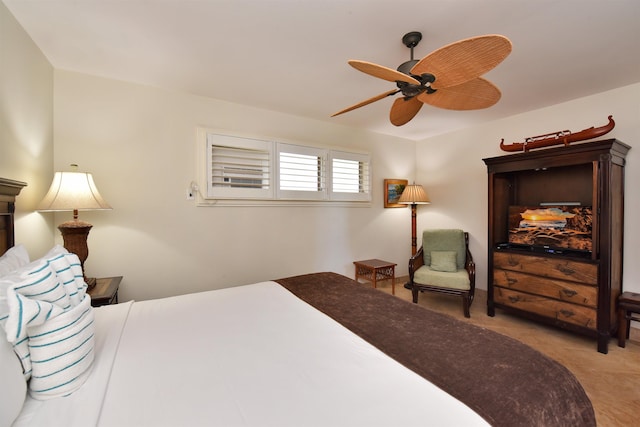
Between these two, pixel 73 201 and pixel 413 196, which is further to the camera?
pixel 413 196

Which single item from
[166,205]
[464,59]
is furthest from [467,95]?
[166,205]

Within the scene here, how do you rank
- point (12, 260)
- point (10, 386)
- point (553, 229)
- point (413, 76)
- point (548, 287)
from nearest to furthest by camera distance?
point (10, 386) → point (12, 260) → point (413, 76) → point (548, 287) → point (553, 229)

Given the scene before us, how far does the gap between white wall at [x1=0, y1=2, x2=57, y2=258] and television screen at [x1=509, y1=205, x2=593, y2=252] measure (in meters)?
4.28

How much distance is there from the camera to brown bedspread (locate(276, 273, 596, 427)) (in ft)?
2.70

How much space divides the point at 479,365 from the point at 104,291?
2.29 meters

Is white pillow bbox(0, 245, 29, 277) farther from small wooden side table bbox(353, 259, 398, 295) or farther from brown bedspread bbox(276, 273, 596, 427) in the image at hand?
small wooden side table bbox(353, 259, 398, 295)

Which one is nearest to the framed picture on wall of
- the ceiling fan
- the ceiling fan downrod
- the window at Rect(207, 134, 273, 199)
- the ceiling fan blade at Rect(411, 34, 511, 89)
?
the window at Rect(207, 134, 273, 199)

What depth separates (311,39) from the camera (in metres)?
1.79

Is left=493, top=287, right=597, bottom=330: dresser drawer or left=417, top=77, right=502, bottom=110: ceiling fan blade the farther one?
left=493, top=287, right=597, bottom=330: dresser drawer

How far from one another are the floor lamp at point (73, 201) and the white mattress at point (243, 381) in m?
0.78

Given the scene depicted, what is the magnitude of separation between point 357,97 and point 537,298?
8.91 ft

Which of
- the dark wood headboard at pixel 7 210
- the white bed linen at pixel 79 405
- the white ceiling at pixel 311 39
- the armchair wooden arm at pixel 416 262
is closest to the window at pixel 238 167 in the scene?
the white ceiling at pixel 311 39

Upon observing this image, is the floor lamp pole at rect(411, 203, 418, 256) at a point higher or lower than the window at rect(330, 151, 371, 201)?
lower

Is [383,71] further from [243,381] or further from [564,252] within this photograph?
[564,252]
